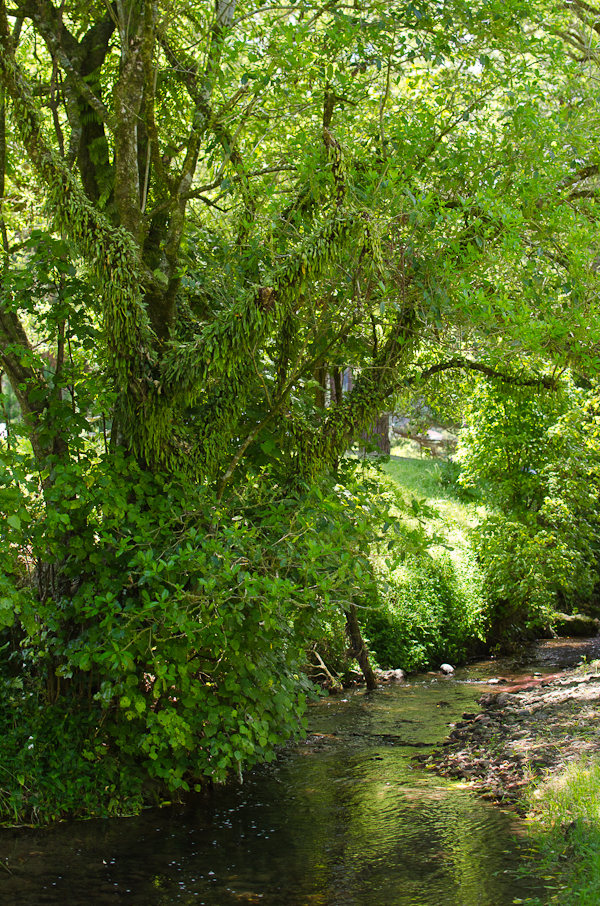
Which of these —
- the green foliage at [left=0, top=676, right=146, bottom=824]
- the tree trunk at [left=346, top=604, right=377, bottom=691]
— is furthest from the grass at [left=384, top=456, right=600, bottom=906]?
the tree trunk at [left=346, top=604, right=377, bottom=691]

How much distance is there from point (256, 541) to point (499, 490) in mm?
8854

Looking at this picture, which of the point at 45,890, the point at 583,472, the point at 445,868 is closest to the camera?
the point at 45,890

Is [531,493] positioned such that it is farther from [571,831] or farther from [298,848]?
[298,848]

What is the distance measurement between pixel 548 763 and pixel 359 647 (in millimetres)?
3699

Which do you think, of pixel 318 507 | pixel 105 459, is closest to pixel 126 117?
pixel 105 459

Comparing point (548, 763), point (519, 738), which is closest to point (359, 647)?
point (519, 738)

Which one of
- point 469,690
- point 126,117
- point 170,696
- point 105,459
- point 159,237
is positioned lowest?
point 469,690

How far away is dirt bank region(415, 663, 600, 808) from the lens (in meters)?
6.70

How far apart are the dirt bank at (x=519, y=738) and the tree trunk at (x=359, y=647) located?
5.10 ft

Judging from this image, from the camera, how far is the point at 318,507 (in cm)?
602

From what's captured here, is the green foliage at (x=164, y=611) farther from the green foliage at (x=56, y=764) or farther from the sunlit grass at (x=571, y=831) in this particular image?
the sunlit grass at (x=571, y=831)

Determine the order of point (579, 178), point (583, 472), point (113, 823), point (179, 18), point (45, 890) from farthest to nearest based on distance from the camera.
Answer: point (583, 472)
point (579, 178)
point (179, 18)
point (113, 823)
point (45, 890)

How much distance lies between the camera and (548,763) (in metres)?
6.73

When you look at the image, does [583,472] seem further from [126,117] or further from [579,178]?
[126,117]
